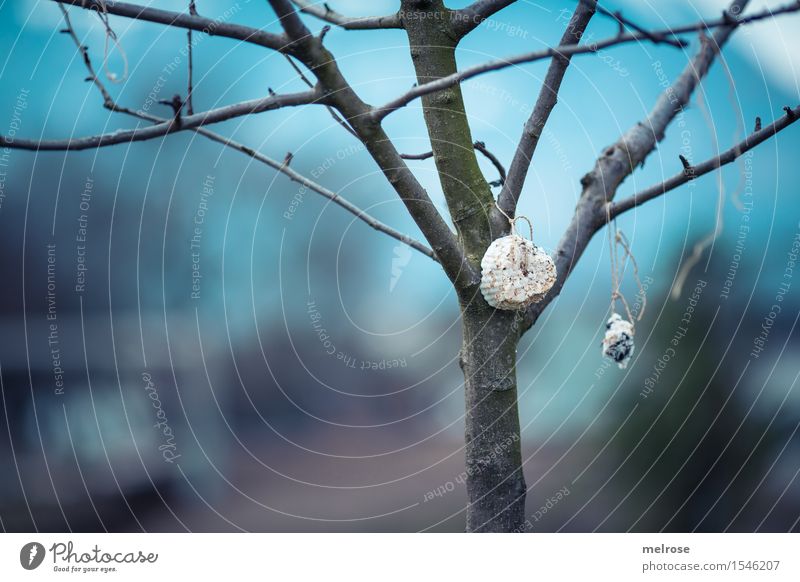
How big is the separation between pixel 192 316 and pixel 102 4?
37 cm

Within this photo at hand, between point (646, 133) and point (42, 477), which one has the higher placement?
point (646, 133)

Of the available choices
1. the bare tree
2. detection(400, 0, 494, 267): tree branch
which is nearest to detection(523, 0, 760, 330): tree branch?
the bare tree

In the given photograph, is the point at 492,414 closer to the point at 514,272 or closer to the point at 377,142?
the point at 514,272

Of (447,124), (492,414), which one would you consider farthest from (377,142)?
(492,414)

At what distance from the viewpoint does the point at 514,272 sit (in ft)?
1.90

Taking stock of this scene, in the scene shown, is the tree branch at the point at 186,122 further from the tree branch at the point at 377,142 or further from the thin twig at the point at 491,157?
the thin twig at the point at 491,157

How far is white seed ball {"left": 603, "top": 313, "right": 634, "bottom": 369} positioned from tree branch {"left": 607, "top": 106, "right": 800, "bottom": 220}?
123mm

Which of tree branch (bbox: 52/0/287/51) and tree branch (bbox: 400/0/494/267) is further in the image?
tree branch (bbox: 400/0/494/267)

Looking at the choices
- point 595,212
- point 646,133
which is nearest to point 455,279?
point 595,212

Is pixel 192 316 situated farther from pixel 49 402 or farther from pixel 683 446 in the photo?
pixel 683 446

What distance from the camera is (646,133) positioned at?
2.41ft

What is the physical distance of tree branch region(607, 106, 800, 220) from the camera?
629mm

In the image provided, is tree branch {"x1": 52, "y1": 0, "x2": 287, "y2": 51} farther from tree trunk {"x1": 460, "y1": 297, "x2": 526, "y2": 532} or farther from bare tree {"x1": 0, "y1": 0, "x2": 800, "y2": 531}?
tree trunk {"x1": 460, "y1": 297, "x2": 526, "y2": 532}

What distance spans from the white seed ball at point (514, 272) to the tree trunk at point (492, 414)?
0.03m
